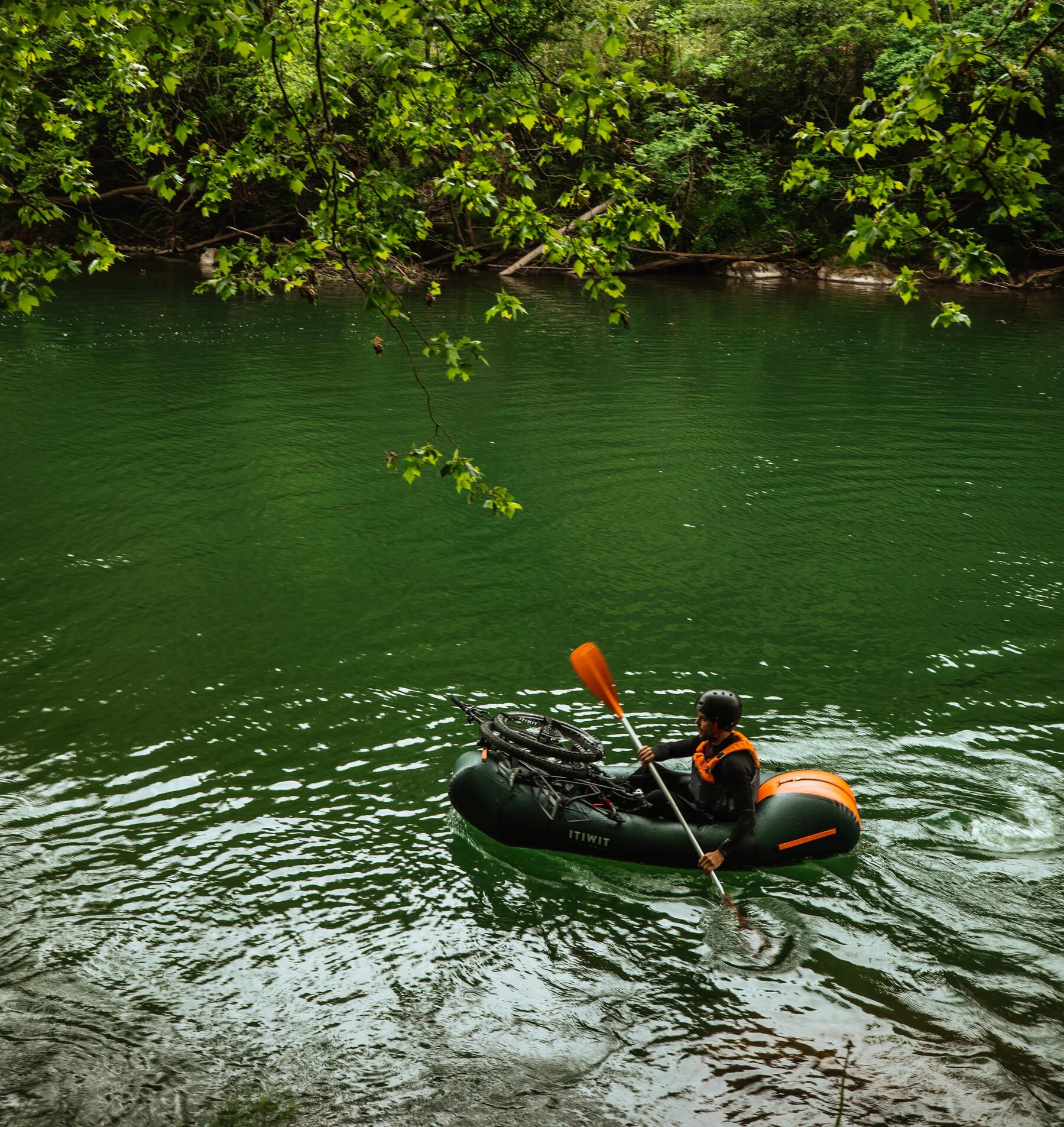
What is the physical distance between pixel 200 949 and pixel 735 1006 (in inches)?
118

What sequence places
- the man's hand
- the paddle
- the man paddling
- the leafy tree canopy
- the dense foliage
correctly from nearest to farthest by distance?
the dense foliage < the leafy tree canopy < the man's hand < the man paddling < the paddle

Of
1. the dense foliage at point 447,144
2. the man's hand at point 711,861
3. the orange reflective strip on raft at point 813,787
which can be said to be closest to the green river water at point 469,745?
the man's hand at point 711,861

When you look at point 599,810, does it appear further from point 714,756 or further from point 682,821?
point 714,756

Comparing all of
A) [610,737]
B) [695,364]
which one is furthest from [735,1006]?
[695,364]

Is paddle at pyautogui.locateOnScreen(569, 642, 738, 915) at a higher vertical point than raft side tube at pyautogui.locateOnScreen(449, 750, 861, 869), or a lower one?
higher

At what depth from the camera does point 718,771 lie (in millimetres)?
6680

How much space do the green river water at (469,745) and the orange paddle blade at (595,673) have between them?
3.11 feet

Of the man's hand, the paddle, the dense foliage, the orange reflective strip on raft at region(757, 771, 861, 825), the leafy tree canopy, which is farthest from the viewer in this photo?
the paddle

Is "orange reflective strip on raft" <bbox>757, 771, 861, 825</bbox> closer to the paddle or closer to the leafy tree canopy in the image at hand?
the paddle

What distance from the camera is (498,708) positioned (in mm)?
8469

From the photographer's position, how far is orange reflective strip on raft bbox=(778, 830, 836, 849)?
6605mm

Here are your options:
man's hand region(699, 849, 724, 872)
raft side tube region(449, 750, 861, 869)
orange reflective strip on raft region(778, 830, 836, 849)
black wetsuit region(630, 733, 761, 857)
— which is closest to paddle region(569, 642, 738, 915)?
black wetsuit region(630, 733, 761, 857)

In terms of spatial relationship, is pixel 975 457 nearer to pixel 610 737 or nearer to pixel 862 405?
pixel 862 405

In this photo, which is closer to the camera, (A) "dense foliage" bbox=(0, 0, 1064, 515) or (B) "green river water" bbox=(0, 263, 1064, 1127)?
(A) "dense foliage" bbox=(0, 0, 1064, 515)
